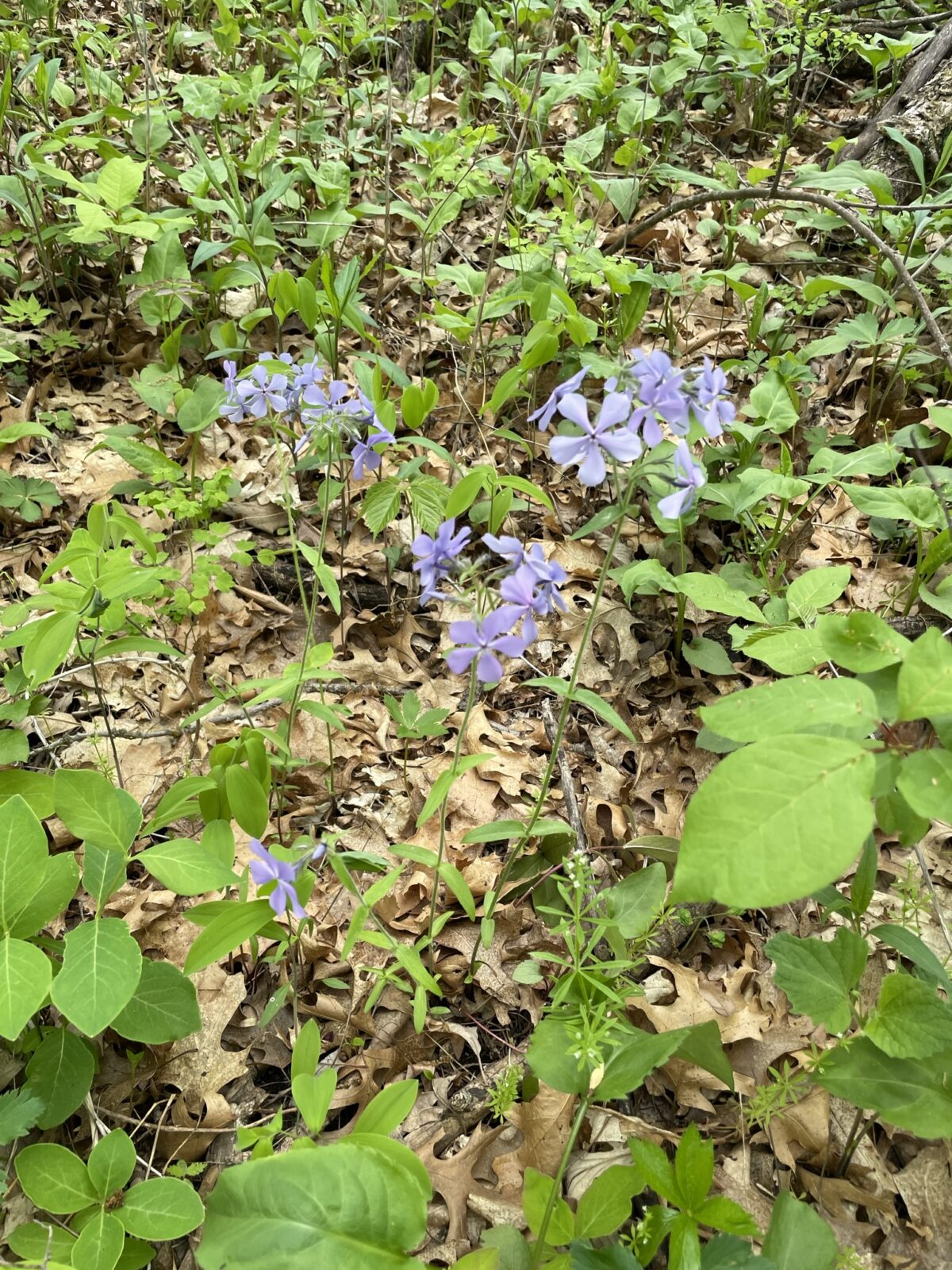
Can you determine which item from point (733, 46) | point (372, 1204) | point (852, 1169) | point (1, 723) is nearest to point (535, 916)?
point (852, 1169)

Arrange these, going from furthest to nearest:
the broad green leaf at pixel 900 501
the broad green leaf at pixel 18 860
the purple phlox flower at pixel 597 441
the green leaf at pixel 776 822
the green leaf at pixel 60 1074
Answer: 1. the broad green leaf at pixel 900 501
2. the green leaf at pixel 60 1074
3. the broad green leaf at pixel 18 860
4. the purple phlox flower at pixel 597 441
5. the green leaf at pixel 776 822

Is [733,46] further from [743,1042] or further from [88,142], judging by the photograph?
[743,1042]

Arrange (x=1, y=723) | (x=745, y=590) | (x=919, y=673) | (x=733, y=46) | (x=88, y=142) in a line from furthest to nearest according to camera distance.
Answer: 1. (x=733, y=46)
2. (x=88, y=142)
3. (x=745, y=590)
4. (x=1, y=723)
5. (x=919, y=673)

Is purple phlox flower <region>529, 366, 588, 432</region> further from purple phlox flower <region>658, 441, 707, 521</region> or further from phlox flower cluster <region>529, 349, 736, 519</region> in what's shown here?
purple phlox flower <region>658, 441, 707, 521</region>

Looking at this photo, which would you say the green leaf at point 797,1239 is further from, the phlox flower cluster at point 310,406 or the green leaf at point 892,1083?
the phlox flower cluster at point 310,406

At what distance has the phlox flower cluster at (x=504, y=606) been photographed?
53.2 inches

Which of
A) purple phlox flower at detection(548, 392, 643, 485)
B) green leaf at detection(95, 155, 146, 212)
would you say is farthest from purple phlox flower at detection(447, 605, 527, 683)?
green leaf at detection(95, 155, 146, 212)

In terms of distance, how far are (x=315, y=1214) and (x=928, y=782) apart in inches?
43.3

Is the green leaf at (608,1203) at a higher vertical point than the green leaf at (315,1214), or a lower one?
lower

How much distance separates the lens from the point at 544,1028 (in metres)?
1.71

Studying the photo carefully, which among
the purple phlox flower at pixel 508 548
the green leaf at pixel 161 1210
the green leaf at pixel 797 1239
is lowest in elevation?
the green leaf at pixel 161 1210

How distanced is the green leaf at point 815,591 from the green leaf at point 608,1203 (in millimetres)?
1426

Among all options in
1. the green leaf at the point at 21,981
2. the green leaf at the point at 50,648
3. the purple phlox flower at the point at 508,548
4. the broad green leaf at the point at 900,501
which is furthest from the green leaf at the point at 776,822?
the broad green leaf at the point at 900,501

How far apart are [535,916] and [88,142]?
3.61 m
